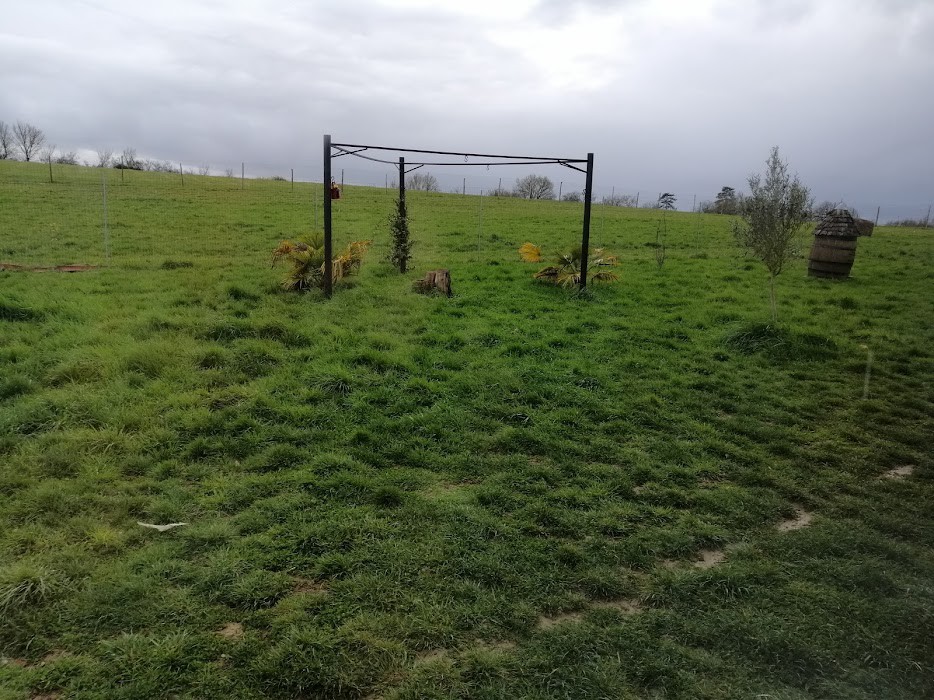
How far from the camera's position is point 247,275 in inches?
463

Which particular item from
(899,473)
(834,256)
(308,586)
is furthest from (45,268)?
(834,256)

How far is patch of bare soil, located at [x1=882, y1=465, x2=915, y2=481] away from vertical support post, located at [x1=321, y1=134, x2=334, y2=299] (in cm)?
742

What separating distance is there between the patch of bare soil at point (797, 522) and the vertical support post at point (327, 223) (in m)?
7.07

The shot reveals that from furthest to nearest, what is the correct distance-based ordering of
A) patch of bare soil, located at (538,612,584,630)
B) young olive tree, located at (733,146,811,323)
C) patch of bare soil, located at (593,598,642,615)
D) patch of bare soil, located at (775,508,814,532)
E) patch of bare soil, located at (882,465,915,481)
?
young olive tree, located at (733,146,811,323) → patch of bare soil, located at (882,465,915,481) → patch of bare soil, located at (775,508,814,532) → patch of bare soil, located at (593,598,642,615) → patch of bare soil, located at (538,612,584,630)

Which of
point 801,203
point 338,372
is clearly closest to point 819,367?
point 801,203

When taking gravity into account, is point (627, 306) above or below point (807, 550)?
above

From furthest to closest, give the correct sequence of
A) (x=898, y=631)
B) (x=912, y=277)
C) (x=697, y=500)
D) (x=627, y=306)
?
1. (x=912, y=277)
2. (x=627, y=306)
3. (x=697, y=500)
4. (x=898, y=631)

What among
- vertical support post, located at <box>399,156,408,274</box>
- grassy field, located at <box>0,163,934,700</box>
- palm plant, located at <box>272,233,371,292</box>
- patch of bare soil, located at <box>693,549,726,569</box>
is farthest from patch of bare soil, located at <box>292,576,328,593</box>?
vertical support post, located at <box>399,156,408,274</box>

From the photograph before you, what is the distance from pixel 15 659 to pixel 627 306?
31.8ft

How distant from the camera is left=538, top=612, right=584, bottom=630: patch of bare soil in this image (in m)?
2.93

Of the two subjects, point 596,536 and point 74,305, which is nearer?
point 596,536

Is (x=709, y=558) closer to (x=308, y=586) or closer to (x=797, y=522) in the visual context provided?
(x=797, y=522)

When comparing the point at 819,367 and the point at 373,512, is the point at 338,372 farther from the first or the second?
the point at 819,367

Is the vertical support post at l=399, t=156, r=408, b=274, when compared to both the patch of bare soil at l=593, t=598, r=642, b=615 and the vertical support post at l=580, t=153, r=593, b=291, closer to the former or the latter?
the vertical support post at l=580, t=153, r=593, b=291
